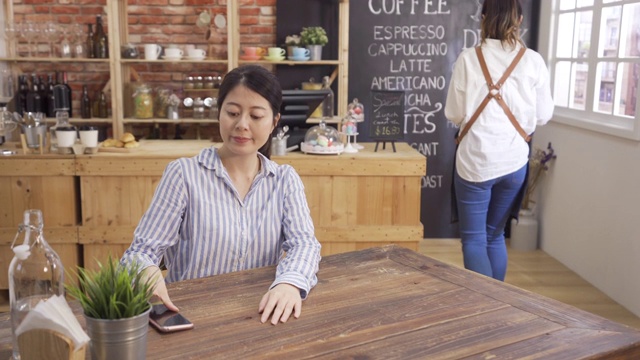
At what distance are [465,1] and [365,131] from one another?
1250 millimetres

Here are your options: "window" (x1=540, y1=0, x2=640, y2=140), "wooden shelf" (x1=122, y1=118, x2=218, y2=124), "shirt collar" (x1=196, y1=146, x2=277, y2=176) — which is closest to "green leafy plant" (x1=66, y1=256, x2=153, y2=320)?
"shirt collar" (x1=196, y1=146, x2=277, y2=176)

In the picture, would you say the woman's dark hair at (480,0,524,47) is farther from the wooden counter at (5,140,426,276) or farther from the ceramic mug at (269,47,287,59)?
the ceramic mug at (269,47,287,59)

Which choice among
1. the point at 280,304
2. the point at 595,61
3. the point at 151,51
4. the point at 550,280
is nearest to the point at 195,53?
the point at 151,51

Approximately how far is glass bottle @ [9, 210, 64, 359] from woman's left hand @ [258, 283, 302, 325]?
1.59 feet

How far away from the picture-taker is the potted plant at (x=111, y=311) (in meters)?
1.16

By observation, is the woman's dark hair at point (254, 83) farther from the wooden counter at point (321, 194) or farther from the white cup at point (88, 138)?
the white cup at point (88, 138)

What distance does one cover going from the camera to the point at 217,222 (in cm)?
198

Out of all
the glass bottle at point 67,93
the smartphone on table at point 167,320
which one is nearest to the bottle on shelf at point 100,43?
the glass bottle at point 67,93

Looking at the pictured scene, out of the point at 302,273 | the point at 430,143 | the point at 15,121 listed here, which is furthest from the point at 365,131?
the point at 302,273

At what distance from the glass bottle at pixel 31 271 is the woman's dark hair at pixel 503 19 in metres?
2.58

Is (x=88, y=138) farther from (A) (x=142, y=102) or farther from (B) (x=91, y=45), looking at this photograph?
(B) (x=91, y=45)

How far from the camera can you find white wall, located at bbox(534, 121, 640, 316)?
12.5 feet

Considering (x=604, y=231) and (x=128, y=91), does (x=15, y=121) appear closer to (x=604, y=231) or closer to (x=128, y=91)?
(x=128, y=91)

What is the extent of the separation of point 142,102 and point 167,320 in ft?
11.7
